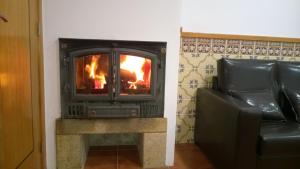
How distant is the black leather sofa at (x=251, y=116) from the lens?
1598 mm

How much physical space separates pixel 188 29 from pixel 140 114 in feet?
3.56

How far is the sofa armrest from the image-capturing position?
157cm

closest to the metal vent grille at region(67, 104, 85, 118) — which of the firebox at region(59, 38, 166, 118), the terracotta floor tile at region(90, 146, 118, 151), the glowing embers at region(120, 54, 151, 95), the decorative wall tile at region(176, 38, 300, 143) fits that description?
the firebox at region(59, 38, 166, 118)

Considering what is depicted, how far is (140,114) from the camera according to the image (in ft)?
6.15

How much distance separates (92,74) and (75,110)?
1.03 feet

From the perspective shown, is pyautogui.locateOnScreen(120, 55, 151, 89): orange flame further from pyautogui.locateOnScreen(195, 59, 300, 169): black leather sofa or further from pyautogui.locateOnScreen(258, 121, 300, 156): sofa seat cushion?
pyautogui.locateOnScreen(258, 121, 300, 156): sofa seat cushion

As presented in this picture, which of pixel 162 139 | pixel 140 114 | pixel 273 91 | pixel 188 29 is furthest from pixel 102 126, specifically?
pixel 273 91

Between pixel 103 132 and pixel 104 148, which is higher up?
pixel 103 132

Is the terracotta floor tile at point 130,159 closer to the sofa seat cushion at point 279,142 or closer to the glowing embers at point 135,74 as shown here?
the sofa seat cushion at point 279,142

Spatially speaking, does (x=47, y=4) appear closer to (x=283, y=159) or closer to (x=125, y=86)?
(x=125, y=86)

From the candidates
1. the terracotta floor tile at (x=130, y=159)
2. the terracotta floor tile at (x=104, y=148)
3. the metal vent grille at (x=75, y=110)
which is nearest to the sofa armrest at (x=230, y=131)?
the terracotta floor tile at (x=130, y=159)

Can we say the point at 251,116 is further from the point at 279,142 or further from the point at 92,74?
the point at 92,74

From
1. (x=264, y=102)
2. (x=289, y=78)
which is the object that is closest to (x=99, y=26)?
(x=264, y=102)

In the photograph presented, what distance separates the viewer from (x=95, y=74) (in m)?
1.83
